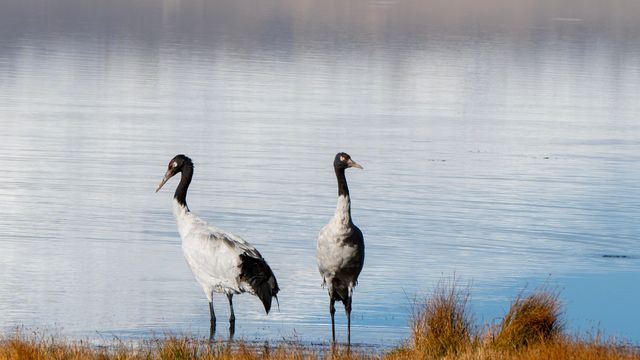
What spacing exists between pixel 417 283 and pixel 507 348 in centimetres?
523

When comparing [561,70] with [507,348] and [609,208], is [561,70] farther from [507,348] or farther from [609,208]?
[507,348]

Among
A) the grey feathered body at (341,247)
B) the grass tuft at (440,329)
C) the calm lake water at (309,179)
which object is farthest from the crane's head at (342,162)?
the grass tuft at (440,329)

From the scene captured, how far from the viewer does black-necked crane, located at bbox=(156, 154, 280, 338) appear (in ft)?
45.0

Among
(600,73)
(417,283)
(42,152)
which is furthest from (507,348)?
(600,73)

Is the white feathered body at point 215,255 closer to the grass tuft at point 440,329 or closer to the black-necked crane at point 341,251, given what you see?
the black-necked crane at point 341,251

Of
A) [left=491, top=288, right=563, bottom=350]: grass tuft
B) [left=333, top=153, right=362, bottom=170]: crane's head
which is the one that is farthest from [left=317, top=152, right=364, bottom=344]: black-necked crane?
[left=491, top=288, right=563, bottom=350]: grass tuft

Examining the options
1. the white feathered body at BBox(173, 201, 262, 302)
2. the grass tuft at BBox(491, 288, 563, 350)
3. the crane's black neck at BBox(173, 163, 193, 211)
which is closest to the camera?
the grass tuft at BBox(491, 288, 563, 350)

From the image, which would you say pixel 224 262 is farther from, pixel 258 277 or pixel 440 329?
pixel 440 329

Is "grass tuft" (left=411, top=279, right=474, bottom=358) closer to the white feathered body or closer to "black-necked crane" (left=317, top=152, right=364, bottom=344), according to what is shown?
"black-necked crane" (left=317, top=152, right=364, bottom=344)

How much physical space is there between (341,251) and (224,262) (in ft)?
3.47

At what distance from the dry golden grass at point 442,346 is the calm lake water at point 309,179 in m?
1.74

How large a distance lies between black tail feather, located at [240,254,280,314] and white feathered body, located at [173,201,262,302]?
0.04 metres

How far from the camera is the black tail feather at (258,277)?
44.9 ft

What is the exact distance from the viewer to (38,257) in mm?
18141
